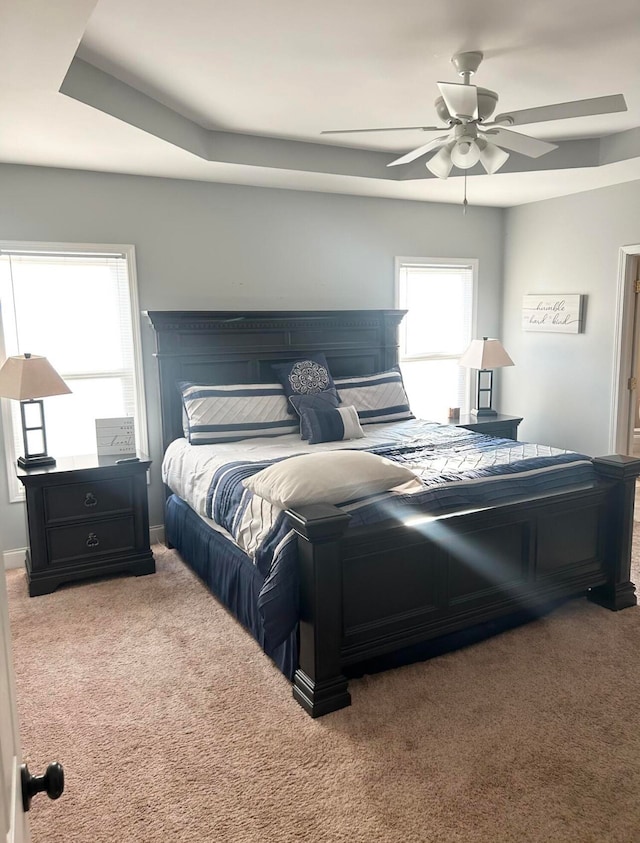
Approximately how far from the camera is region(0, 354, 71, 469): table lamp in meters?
3.52

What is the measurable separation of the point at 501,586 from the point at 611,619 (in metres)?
0.67

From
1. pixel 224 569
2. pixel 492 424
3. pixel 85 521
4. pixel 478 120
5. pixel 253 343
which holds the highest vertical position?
pixel 478 120

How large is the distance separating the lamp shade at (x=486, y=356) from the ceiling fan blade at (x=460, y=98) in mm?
2503

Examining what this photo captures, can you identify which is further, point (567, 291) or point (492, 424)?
point (567, 291)

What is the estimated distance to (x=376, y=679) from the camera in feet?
8.92

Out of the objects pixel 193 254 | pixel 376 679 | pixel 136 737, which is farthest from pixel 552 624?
pixel 193 254

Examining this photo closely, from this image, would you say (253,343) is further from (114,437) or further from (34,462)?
(34,462)

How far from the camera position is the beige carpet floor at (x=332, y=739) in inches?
77.6

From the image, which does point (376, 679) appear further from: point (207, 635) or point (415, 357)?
point (415, 357)

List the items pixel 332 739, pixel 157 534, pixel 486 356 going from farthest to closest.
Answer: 1. pixel 486 356
2. pixel 157 534
3. pixel 332 739

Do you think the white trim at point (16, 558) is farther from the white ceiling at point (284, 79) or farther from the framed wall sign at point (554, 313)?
the framed wall sign at point (554, 313)

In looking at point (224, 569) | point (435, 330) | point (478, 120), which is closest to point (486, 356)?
point (435, 330)

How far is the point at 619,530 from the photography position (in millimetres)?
3301

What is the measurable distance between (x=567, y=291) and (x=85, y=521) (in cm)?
412
